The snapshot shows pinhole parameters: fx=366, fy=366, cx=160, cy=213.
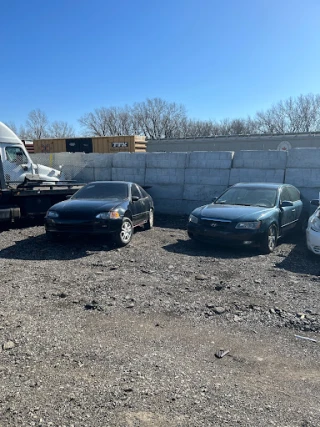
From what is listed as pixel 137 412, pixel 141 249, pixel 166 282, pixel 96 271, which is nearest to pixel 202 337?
pixel 137 412

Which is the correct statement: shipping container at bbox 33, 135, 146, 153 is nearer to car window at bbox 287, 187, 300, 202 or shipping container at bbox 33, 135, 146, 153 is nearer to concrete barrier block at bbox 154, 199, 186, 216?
concrete barrier block at bbox 154, 199, 186, 216

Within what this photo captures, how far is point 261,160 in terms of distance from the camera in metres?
11.7

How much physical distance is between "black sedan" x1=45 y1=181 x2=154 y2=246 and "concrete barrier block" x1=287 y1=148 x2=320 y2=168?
A: 5.09m

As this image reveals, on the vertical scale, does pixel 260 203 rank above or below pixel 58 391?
above

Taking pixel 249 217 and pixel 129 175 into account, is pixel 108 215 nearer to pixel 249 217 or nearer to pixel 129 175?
pixel 249 217

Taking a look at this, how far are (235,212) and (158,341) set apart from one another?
189 inches

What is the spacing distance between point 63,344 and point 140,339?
82 cm

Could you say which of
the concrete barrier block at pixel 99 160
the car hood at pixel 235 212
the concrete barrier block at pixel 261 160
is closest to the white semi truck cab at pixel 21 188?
the concrete barrier block at pixel 99 160

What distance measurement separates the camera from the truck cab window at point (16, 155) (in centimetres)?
1234

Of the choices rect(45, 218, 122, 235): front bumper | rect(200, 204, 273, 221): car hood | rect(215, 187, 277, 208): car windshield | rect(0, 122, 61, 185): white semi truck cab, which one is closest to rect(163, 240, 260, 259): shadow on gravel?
rect(200, 204, 273, 221): car hood

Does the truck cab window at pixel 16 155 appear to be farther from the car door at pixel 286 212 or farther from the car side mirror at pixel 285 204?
the car side mirror at pixel 285 204

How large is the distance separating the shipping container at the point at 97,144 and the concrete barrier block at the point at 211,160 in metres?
12.7

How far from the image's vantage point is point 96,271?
654cm

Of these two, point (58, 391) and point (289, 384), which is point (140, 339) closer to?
point (58, 391)
